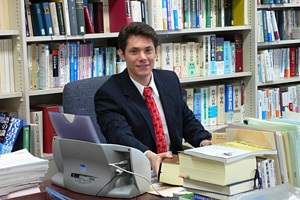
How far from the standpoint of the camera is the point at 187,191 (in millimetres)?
1878

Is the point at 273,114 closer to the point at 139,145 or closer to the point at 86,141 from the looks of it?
the point at 139,145

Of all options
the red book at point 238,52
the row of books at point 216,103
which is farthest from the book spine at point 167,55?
the red book at point 238,52

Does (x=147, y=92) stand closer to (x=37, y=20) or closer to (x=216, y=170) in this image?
(x=37, y=20)

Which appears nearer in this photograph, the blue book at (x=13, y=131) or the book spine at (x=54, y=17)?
the blue book at (x=13, y=131)

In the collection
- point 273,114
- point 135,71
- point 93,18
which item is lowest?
point 273,114

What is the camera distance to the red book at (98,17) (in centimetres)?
371

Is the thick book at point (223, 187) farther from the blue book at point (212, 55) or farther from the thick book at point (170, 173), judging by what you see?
the blue book at point (212, 55)

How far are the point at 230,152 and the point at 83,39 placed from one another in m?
2.07

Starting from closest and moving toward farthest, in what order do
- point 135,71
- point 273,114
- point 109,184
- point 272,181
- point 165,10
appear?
point 272,181 < point 109,184 < point 135,71 < point 165,10 < point 273,114

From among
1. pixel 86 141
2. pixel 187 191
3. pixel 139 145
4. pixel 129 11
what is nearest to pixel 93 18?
pixel 129 11

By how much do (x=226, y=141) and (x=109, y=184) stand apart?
0.45m

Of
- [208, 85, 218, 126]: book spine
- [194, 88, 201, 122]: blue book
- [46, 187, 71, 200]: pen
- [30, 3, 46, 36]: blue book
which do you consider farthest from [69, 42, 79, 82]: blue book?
[46, 187, 71, 200]: pen

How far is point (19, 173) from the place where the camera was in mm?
2176

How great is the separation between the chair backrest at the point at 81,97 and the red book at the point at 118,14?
767mm
